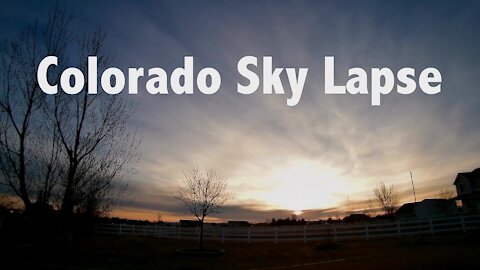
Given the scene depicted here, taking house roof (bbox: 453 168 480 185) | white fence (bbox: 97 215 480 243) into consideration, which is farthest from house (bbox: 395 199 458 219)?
white fence (bbox: 97 215 480 243)

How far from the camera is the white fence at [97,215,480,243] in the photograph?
82.9 feet

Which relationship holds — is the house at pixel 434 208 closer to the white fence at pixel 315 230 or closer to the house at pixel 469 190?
the house at pixel 469 190

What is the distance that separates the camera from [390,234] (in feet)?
86.8

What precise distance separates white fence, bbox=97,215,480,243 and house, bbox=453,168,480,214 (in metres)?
11.7

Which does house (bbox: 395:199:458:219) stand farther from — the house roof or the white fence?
the white fence

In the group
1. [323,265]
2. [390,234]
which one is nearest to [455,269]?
[323,265]

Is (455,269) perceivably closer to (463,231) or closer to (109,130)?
(109,130)

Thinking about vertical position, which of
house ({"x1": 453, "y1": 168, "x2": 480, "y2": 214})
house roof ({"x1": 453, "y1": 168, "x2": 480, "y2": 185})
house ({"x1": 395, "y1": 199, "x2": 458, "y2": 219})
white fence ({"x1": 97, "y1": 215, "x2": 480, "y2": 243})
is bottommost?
white fence ({"x1": 97, "y1": 215, "x2": 480, "y2": 243})

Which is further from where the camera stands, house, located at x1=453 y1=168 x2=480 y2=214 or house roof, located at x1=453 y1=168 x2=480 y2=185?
house roof, located at x1=453 y1=168 x2=480 y2=185

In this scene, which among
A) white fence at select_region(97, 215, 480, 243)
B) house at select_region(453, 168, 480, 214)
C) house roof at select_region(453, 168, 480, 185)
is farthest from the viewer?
house roof at select_region(453, 168, 480, 185)

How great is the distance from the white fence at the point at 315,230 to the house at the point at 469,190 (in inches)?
459

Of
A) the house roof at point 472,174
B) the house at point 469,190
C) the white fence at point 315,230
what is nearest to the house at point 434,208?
the house at point 469,190

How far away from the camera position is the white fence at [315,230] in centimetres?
2528

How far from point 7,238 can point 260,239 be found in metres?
20.3
